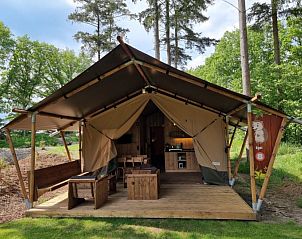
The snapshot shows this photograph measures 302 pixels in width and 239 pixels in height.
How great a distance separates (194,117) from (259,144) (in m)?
2.92

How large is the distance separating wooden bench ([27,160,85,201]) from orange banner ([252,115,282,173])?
180 inches

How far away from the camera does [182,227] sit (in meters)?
4.30

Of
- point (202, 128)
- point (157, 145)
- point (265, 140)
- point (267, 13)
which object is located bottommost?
point (157, 145)

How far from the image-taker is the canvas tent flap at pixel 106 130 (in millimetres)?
7762

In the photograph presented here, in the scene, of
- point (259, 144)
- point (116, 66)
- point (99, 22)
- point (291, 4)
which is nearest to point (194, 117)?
point (259, 144)

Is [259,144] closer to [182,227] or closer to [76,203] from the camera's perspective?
[182,227]

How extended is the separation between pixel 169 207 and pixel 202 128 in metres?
3.13

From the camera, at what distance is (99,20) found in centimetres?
1633

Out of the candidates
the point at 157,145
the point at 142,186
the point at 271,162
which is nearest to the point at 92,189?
the point at 142,186

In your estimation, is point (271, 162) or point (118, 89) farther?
point (118, 89)

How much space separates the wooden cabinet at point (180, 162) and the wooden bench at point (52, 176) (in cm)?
362

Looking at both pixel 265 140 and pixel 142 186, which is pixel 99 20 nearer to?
pixel 142 186

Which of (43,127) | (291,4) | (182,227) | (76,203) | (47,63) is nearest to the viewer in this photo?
(182,227)

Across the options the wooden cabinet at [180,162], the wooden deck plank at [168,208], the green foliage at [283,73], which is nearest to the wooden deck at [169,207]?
the wooden deck plank at [168,208]
